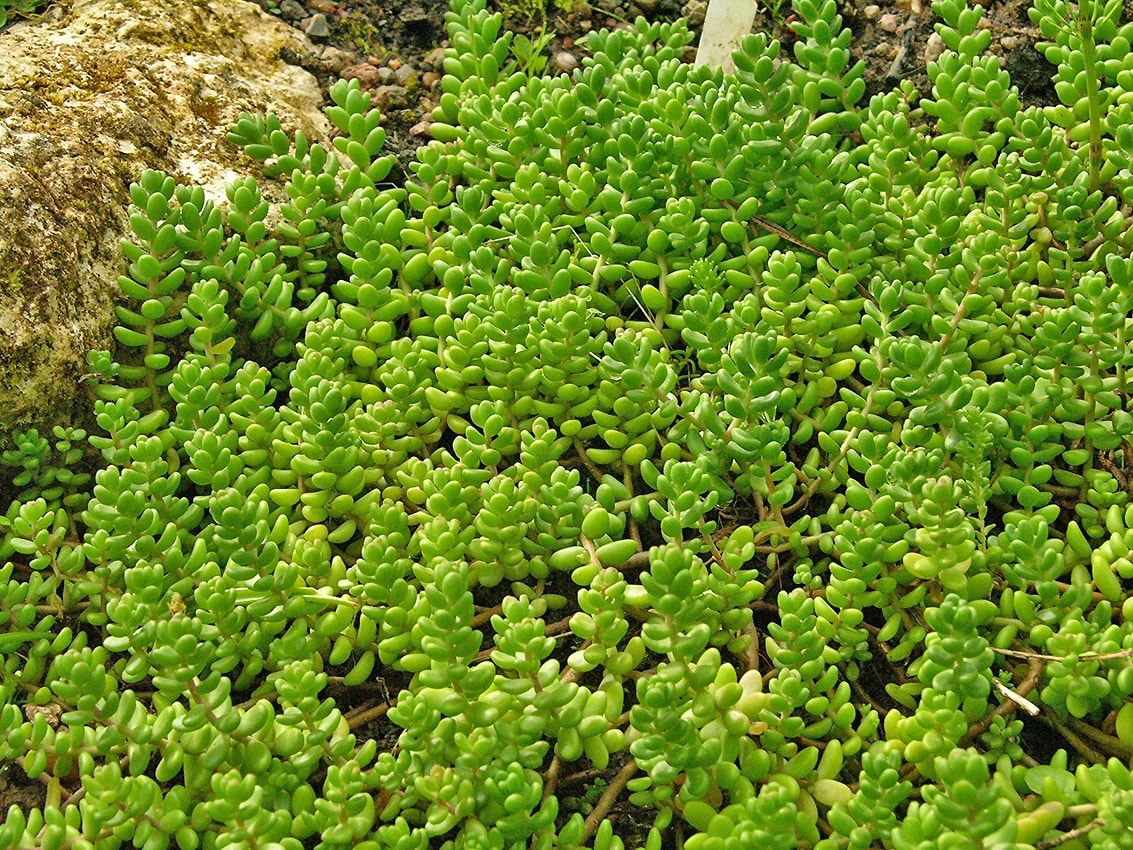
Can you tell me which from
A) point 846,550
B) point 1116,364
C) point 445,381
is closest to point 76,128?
point 445,381

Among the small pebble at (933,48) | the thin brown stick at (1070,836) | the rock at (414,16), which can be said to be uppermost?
the small pebble at (933,48)

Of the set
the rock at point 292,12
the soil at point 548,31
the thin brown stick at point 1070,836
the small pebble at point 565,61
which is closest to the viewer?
the thin brown stick at point 1070,836

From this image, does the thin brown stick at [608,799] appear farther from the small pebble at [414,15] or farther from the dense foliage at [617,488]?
the small pebble at [414,15]

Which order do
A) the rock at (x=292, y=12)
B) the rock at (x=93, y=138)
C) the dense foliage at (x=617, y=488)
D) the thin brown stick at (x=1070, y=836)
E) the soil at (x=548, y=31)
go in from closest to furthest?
the thin brown stick at (x=1070, y=836) → the dense foliage at (x=617, y=488) → the rock at (x=93, y=138) → the soil at (x=548, y=31) → the rock at (x=292, y=12)

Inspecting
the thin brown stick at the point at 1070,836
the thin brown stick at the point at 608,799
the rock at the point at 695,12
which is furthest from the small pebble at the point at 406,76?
the thin brown stick at the point at 1070,836

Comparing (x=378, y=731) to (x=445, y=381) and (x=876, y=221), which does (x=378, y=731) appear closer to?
(x=445, y=381)

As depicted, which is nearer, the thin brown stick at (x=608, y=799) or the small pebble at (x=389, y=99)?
the thin brown stick at (x=608, y=799)

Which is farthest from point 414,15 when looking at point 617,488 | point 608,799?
point 608,799

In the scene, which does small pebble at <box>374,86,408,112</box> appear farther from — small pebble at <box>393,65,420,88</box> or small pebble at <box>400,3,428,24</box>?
small pebble at <box>400,3,428,24</box>

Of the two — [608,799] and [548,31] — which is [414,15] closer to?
[548,31]

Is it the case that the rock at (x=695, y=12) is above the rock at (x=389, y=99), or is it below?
above
